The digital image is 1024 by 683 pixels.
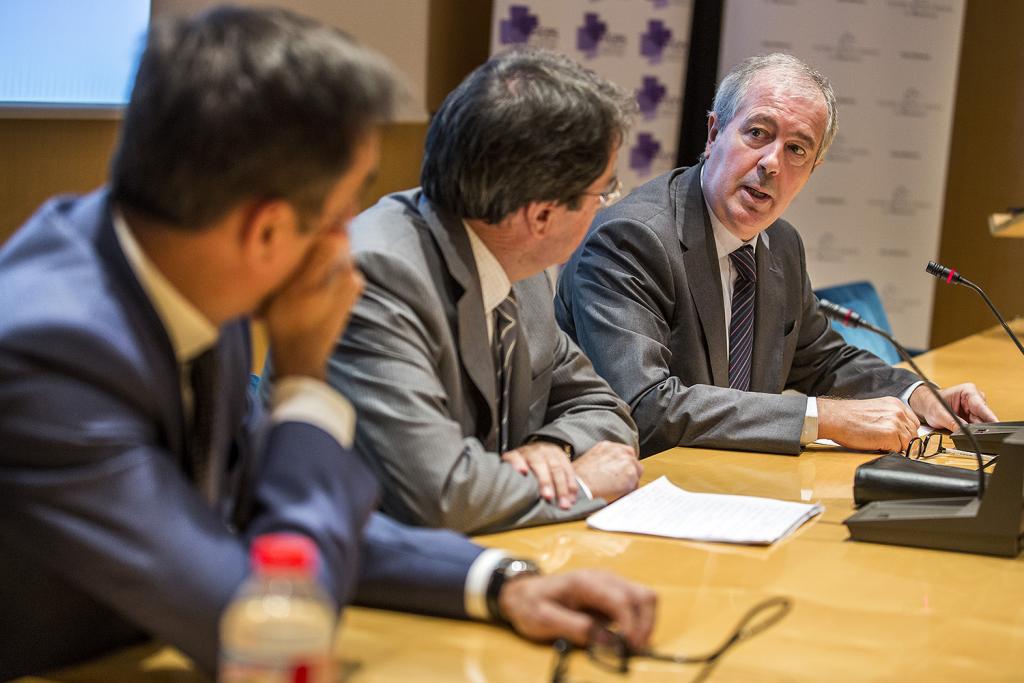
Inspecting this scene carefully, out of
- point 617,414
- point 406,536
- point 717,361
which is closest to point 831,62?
point 717,361

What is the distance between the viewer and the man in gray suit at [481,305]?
1854 mm

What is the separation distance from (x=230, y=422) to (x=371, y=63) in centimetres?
51

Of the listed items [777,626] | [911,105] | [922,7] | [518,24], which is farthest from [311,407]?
[922,7]

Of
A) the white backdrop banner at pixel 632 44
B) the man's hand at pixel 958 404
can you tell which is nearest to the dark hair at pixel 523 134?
the man's hand at pixel 958 404

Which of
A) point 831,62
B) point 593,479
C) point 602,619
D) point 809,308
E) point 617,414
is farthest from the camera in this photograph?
point 831,62

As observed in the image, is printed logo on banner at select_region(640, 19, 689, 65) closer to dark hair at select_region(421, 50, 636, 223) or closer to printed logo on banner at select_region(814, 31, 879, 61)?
printed logo on banner at select_region(814, 31, 879, 61)

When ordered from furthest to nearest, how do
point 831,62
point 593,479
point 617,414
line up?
point 831,62 < point 617,414 < point 593,479

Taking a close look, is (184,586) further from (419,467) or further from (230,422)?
(419,467)

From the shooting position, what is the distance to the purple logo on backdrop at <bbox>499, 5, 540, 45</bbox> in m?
5.69

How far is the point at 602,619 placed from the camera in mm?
1395

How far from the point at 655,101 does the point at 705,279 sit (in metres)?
3.21

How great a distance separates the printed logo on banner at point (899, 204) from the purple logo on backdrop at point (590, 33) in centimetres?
176

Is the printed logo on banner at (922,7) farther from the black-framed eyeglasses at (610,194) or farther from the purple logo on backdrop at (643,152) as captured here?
the black-framed eyeglasses at (610,194)

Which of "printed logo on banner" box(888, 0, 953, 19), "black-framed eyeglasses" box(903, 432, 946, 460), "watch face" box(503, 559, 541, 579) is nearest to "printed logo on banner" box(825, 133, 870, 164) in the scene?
"printed logo on banner" box(888, 0, 953, 19)
